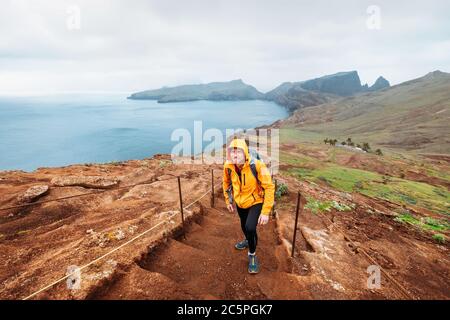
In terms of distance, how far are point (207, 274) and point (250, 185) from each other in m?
1.98

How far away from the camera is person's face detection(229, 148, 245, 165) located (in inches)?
163

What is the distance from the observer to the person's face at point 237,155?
13.6 ft

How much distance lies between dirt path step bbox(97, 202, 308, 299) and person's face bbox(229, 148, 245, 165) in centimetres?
228

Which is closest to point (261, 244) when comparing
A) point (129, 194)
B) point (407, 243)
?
point (407, 243)

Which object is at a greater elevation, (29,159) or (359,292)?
(359,292)

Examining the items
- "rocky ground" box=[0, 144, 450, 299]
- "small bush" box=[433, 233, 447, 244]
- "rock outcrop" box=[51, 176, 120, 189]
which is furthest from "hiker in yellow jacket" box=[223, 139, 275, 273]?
"small bush" box=[433, 233, 447, 244]

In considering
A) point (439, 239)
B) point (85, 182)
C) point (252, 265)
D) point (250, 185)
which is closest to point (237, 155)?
point (250, 185)

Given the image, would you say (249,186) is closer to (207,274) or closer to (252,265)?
(252,265)

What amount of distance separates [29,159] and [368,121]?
359 ft

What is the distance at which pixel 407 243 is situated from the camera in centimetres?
708

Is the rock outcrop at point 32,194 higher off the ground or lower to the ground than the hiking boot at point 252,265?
higher

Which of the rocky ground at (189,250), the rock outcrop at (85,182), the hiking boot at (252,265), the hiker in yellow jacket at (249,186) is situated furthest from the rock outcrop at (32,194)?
the hiking boot at (252,265)

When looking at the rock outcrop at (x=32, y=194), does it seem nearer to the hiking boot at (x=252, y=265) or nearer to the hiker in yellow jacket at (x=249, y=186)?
the hiker in yellow jacket at (x=249, y=186)
